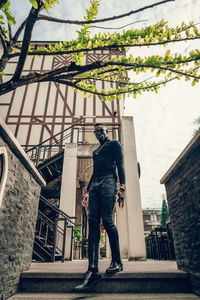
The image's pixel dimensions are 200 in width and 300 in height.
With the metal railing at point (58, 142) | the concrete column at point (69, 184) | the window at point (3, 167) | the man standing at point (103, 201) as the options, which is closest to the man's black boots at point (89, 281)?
the man standing at point (103, 201)

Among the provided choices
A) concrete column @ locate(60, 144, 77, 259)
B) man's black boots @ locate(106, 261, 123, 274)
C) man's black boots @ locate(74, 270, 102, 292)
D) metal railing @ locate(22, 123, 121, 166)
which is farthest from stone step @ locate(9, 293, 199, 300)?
metal railing @ locate(22, 123, 121, 166)

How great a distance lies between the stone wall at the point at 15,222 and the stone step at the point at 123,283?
320 mm

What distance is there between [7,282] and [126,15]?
288 cm

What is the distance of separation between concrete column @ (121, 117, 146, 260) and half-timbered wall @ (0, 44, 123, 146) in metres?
5.25

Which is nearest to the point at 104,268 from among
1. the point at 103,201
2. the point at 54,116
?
the point at 103,201

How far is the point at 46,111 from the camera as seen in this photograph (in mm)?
13211

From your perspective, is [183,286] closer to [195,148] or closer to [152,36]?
[195,148]

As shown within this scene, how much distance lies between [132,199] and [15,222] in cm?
423

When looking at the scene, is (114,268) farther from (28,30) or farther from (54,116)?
(54,116)

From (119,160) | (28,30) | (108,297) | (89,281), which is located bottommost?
(108,297)

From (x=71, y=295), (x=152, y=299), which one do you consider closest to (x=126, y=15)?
(x=152, y=299)

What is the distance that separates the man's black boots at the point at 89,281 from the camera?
77.7 inches

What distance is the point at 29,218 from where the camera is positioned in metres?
2.79

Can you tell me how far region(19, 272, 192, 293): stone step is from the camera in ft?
7.06
